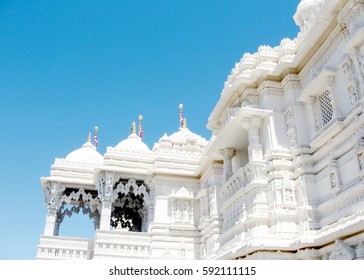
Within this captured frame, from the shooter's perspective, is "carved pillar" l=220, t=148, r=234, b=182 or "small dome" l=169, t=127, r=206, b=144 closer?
"carved pillar" l=220, t=148, r=234, b=182

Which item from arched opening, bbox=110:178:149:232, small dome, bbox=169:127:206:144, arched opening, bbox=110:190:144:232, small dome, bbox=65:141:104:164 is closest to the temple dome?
small dome, bbox=169:127:206:144

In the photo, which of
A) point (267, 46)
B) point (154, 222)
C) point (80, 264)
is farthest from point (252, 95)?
point (80, 264)

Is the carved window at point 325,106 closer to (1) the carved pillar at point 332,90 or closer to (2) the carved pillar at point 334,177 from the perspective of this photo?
(1) the carved pillar at point 332,90

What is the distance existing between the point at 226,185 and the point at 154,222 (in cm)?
570

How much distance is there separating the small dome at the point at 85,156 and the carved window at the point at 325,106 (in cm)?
1604

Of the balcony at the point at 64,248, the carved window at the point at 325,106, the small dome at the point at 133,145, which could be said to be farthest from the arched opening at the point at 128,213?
the carved window at the point at 325,106

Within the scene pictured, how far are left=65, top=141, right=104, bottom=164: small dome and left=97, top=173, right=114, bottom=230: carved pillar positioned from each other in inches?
151

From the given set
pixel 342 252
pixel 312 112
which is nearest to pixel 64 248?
pixel 312 112

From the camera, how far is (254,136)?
49.4 feet

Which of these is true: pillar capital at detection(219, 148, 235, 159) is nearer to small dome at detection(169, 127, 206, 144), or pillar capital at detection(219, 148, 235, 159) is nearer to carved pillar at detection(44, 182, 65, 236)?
small dome at detection(169, 127, 206, 144)

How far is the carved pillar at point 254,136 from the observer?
1466cm

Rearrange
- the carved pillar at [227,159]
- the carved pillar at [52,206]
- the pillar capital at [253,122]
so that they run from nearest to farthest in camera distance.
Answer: the pillar capital at [253,122]
the carved pillar at [227,159]
the carved pillar at [52,206]

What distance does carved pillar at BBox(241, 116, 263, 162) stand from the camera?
14656 millimetres

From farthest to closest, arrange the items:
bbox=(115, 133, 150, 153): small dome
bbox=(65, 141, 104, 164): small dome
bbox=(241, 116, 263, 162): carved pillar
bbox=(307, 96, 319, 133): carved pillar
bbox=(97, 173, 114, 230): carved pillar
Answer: bbox=(65, 141, 104, 164): small dome
bbox=(115, 133, 150, 153): small dome
bbox=(97, 173, 114, 230): carved pillar
bbox=(241, 116, 263, 162): carved pillar
bbox=(307, 96, 319, 133): carved pillar
